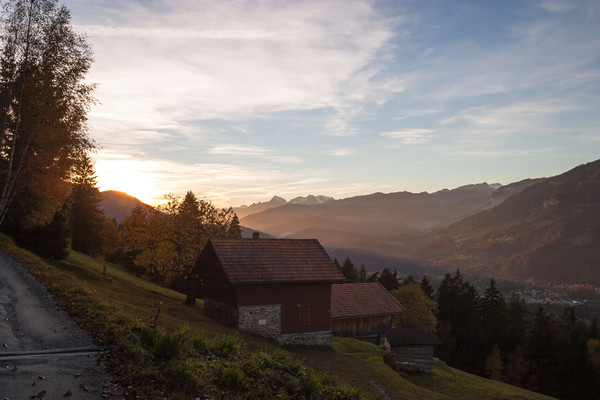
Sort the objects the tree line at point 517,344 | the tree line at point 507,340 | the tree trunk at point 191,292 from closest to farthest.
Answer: the tree trunk at point 191,292 → the tree line at point 507,340 → the tree line at point 517,344

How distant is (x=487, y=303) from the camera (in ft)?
228

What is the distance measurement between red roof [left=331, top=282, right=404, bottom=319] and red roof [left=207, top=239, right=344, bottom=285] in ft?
23.4

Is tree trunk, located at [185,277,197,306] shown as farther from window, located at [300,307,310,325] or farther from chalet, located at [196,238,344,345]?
window, located at [300,307,310,325]

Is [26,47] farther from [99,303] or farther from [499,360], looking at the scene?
[499,360]

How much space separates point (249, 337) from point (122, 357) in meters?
17.9

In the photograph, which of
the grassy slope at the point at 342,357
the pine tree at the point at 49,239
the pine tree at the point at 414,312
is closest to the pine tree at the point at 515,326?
the pine tree at the point at 414,312

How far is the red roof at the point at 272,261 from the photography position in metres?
29.8

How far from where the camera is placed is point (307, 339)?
3061cm

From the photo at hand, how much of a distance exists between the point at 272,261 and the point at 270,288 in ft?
8.52

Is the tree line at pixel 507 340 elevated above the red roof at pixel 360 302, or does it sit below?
below

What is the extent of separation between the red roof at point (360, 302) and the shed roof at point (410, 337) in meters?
5.40

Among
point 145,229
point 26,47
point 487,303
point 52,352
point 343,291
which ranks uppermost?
point 26,47

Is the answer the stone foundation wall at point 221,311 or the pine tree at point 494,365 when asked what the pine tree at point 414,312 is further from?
the stone foundation wall at point 221,311

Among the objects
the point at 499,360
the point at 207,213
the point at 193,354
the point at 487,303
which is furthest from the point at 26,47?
the point at 487,303
